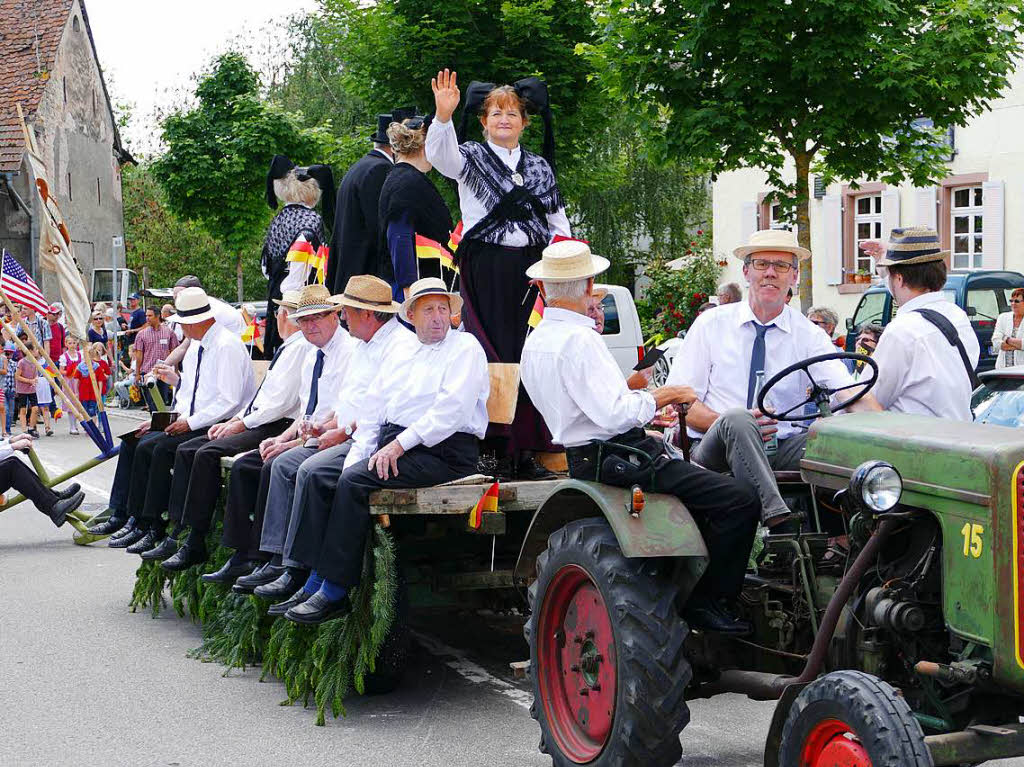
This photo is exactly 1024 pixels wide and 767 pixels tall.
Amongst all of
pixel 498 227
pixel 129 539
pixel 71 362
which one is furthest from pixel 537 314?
pixel 71 362

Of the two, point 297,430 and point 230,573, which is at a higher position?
point 297,430

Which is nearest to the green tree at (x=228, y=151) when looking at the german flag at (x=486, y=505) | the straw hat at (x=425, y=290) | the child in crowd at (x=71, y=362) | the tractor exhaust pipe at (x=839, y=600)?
the child in crowd at (x=71, y=362)

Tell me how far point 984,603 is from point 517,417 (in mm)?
3490

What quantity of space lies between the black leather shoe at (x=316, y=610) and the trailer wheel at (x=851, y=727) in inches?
103

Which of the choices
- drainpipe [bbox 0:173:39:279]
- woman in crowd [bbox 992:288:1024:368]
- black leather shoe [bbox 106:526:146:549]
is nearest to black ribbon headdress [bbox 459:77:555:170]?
black leather shoe [bbox 106:526:146:549]

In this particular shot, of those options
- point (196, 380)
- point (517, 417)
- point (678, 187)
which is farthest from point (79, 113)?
point (517, 417)

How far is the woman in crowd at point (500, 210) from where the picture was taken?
717 centimetres

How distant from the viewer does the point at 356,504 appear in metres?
6.05

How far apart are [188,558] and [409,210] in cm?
234

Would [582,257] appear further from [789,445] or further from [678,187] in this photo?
[678,187]

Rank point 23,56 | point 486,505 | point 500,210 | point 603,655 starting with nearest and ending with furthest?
point 603,655, point 486,505, point 500,210, point 23,56

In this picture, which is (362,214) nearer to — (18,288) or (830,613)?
(830,613)

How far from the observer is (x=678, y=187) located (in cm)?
4012

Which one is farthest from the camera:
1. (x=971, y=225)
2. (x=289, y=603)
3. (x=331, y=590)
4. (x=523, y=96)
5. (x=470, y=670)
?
(x=971, y=225)
